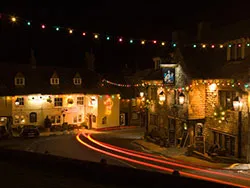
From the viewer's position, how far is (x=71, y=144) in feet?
93.2

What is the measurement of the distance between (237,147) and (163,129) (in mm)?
9874

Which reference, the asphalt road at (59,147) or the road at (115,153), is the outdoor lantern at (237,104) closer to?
the road at (115,153)

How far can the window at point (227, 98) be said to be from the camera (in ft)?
70.1

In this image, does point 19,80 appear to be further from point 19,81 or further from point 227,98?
point 227,98

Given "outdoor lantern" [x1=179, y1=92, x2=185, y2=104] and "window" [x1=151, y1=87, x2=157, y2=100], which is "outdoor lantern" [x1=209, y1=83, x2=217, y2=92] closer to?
"outdoor lantern" [x1=179, y1=92, x2=185, y2=104]

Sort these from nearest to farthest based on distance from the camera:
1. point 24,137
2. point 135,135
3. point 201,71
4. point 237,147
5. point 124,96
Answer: point 237,147
point 201,71
point 24,137
point 135,135
point 124,96

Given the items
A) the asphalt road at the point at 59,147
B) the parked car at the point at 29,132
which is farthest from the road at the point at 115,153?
the parked car at the point at 29,132

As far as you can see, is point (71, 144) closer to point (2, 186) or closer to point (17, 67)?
point (17, 67)

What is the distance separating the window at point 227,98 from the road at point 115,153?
18.0 ft

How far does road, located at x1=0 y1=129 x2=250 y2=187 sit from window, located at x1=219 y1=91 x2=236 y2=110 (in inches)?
216

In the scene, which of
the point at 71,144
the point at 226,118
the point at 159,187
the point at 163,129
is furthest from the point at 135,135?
the point at 159,187

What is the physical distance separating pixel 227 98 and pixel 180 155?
5547 millimetres

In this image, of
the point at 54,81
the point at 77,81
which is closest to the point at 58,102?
the point at 54,81

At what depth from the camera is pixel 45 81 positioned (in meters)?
40.0
